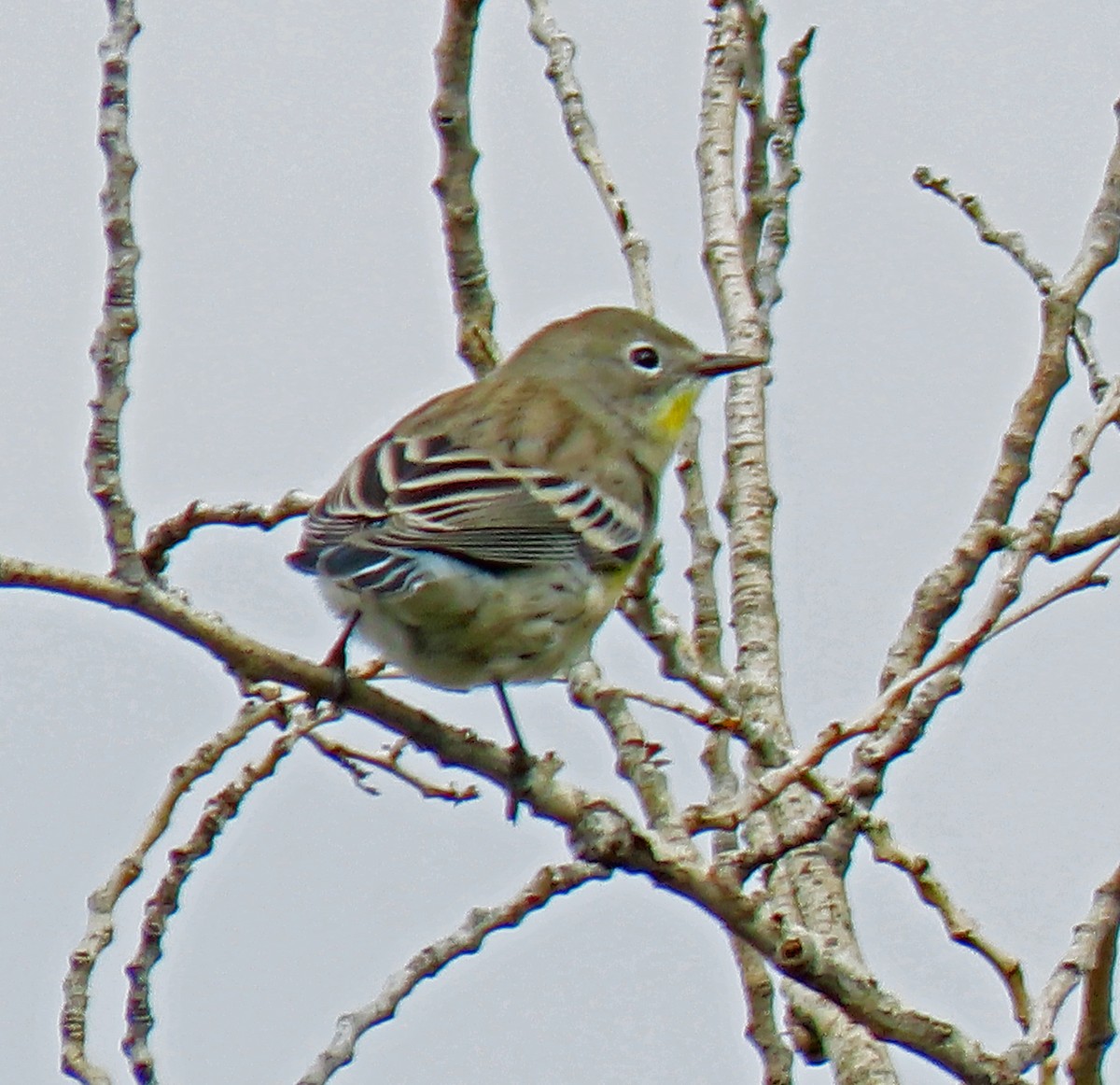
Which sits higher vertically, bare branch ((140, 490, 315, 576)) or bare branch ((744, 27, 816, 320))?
bare branch ((744, 27, 816, 320))

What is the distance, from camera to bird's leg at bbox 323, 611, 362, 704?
446 centimetres

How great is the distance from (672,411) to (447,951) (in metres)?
3.45

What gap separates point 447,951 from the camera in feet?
15.7

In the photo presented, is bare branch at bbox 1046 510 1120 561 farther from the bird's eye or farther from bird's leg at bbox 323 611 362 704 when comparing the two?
the bird's eye

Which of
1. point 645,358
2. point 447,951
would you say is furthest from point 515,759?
point 645,358

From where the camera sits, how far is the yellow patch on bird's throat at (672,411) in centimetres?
780

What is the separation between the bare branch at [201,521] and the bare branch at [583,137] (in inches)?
70.0

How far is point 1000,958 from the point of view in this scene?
4230 mm

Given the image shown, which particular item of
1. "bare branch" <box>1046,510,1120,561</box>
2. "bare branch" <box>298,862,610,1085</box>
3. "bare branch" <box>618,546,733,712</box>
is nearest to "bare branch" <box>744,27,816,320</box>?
"bare branch" <box>618,546,733,712</box>

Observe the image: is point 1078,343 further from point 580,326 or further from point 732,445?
point 580,326

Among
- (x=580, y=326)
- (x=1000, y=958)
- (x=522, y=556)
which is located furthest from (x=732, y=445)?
(x=1000, y=958)

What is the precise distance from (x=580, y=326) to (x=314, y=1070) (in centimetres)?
413

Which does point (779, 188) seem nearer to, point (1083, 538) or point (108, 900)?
point (1083, 538)

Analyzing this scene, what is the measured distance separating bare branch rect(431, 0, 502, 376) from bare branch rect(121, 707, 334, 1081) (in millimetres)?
1707
